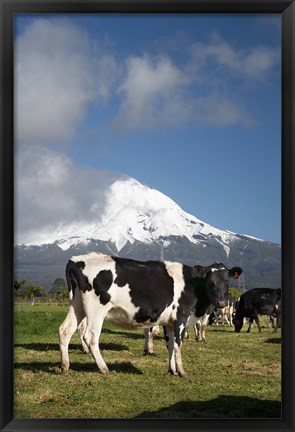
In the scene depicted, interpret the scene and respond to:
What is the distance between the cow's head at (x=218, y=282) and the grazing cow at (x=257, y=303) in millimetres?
10866

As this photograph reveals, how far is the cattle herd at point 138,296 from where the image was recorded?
1017 centimetres

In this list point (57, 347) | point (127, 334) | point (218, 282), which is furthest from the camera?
point (127, 334)

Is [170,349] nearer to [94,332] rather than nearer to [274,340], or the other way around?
[94,332]

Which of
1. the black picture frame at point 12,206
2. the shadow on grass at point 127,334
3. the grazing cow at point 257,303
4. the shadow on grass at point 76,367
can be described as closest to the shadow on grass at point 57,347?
the shadow on grass at point 76,367

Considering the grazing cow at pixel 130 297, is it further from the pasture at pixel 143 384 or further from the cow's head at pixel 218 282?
the pasture at pixel 143 384

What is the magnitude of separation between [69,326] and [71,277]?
0.88 metres

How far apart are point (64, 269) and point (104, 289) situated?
2.95 ft

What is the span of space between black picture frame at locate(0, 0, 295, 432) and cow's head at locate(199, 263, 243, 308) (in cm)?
496

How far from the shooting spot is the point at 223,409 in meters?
7.70

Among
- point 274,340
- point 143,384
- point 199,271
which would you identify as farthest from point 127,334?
point 143,384

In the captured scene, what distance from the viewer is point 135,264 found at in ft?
35.0

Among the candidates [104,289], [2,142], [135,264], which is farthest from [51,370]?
[2,142]

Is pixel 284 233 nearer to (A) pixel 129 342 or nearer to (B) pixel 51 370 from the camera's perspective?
(B) pixel 51 370

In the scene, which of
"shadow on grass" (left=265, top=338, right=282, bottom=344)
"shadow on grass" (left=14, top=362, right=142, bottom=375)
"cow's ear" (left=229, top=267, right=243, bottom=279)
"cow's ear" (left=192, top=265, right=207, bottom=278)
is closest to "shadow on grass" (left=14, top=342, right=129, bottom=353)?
"shadow on grass" (left=14, top=362, right=142, bottom=375)
